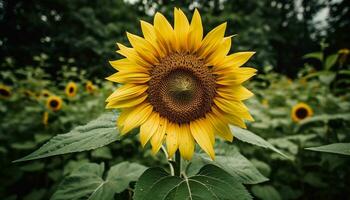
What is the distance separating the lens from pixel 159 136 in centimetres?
105

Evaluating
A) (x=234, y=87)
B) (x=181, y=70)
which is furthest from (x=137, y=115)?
(x=234, y=87)

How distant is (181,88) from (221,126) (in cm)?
26

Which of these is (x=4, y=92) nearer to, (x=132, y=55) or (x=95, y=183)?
(x=95, y=183)

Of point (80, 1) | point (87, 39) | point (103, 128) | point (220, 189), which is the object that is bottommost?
point (220, 189)

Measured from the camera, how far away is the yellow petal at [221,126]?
3.39ft

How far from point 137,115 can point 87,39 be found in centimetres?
1024

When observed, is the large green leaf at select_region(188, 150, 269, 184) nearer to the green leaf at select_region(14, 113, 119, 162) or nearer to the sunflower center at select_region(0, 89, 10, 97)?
the green leaf at select_region(14, 113, 119, 162)

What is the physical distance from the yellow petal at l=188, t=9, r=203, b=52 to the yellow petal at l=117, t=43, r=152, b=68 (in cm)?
19

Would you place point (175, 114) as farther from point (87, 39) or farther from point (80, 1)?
point (80, 1)

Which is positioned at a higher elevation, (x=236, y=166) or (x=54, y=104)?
(x=54, y=104)

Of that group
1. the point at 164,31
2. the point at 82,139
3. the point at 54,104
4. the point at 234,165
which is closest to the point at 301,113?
the point at 234,165

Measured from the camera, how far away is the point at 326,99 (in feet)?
9.34

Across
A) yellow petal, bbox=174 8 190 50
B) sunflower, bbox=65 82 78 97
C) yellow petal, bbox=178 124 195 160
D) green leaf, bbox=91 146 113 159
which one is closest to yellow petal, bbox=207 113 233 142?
yellow petal, bbox=178 124 195 160

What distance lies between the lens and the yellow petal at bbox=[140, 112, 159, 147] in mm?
1011
